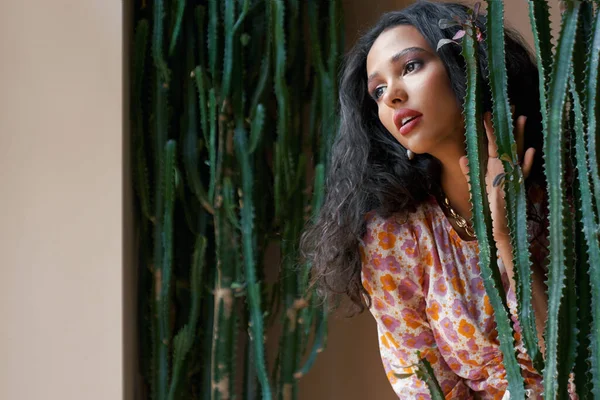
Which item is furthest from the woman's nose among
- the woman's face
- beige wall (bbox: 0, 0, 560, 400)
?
beige wall (bbox: 0, 0, 560, 400)

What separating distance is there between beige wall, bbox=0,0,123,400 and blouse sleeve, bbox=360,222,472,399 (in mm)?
726

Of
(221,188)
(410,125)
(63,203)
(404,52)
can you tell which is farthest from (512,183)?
(63,203)

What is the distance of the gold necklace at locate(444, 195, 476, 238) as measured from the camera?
1418mm

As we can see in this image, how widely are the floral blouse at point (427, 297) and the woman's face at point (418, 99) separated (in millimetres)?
183

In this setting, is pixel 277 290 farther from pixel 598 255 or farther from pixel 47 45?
pixel 598 255

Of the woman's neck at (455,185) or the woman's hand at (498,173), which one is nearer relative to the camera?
the woman's hand at (498,173)

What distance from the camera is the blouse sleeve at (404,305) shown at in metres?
1.47

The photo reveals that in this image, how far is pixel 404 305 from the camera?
1481 mm

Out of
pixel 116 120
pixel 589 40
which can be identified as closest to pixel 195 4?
pixel 116 120

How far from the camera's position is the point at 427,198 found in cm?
149

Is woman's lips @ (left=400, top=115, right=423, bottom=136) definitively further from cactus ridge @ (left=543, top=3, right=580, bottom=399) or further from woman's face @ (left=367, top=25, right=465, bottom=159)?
cactus ridge @ (left=543, top=3, right=580, bottom=399)

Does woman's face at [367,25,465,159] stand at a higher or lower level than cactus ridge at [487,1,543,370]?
higher

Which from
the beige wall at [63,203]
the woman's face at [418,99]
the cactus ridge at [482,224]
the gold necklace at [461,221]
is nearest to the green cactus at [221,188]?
the beige wall at [63,203]

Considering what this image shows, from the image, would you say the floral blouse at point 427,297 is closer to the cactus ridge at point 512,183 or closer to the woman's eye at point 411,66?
the woman's eye at point 411,66
